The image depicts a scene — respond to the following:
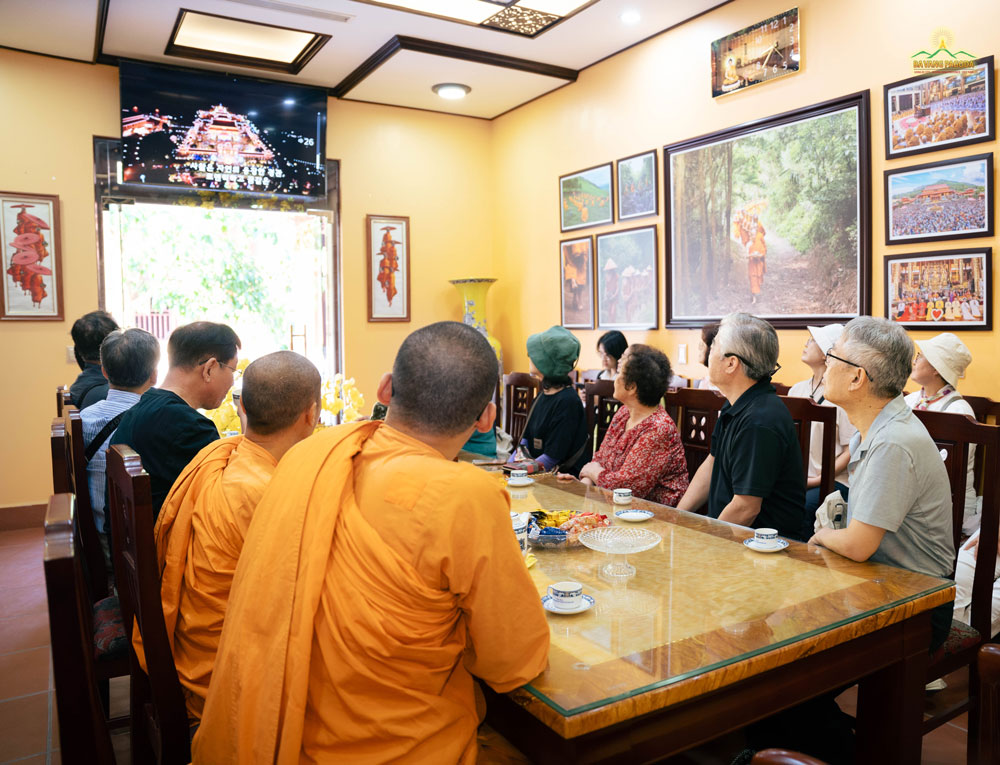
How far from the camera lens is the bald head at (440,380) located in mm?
1309

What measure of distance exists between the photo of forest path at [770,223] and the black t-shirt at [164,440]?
130 inches

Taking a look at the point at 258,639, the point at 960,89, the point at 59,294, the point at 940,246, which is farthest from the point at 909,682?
the point at 59,294

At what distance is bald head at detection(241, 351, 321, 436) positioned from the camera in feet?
5.79

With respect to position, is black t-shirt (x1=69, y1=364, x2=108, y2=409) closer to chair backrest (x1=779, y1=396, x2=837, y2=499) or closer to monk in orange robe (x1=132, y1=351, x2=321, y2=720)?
monk in orange robe (x1=132, y1=351, x2=321, y2=720)

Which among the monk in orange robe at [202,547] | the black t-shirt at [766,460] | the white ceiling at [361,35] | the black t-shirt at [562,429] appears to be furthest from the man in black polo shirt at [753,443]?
the white ceiling at [361,35]

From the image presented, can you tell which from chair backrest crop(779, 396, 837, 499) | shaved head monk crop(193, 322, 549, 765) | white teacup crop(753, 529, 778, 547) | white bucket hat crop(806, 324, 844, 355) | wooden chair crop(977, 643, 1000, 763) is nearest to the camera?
wooden chair crop(977, 643, 1000, 763)

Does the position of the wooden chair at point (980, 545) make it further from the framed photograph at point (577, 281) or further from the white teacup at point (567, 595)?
the framed photograph at point (577, 281)

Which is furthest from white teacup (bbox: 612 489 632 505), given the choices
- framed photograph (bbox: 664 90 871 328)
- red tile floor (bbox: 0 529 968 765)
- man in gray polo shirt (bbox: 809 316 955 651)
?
framed photograph (bbox: 664 90 871 328)

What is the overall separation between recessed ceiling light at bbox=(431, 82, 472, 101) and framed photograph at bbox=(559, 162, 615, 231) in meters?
1.05

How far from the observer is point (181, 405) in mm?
2252

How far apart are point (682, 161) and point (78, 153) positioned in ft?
13.8

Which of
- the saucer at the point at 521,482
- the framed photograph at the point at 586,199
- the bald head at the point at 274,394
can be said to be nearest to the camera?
the bald head at the point at 274,394

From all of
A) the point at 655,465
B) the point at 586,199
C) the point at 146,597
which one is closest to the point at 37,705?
the point at 146,597

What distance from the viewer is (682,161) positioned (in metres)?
4.97
